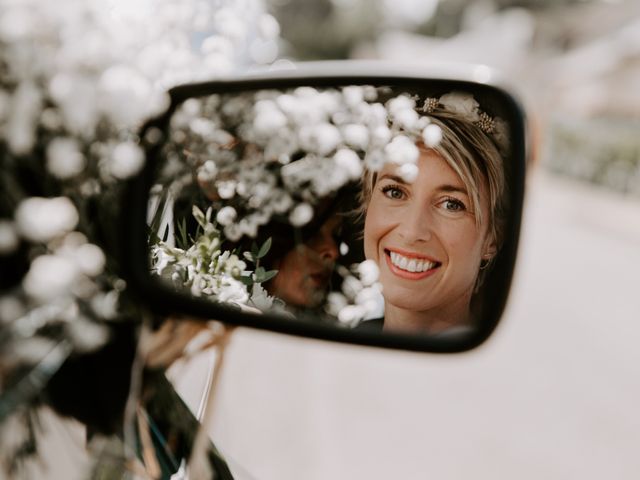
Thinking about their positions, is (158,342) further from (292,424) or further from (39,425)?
(292,424)

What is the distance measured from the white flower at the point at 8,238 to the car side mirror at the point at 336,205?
7.5 inches

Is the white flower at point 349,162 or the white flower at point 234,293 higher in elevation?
the white flower at point 349,162

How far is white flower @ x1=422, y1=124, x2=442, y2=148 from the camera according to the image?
1057 mm

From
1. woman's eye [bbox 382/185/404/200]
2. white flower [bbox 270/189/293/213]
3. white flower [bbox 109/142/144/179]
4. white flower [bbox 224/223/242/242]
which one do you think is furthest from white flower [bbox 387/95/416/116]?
white flower [bbox 109/142/144/179]

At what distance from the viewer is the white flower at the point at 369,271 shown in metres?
1.07

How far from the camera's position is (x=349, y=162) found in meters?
1.08

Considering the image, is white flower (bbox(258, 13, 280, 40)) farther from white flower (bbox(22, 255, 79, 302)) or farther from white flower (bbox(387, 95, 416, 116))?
white flower (bbox(22, 255, 79, 302))

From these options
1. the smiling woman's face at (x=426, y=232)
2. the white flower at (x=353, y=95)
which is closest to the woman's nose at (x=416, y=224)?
the smiling woman's face at (x=426, y=232)

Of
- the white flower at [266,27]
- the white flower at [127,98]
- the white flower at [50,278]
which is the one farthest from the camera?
the white flower at [266,27]

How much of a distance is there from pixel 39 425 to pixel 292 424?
3.07m

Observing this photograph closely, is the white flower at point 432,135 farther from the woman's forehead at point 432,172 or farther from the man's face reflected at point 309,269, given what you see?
the man's face reflected at point 309,269

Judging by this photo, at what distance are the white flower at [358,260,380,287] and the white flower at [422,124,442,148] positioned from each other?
22 cm

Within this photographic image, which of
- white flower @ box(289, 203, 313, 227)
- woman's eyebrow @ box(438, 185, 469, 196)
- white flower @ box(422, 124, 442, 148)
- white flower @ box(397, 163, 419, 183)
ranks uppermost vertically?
white flower @ box(422, 124, 442, 148)

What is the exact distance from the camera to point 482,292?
1056mm
